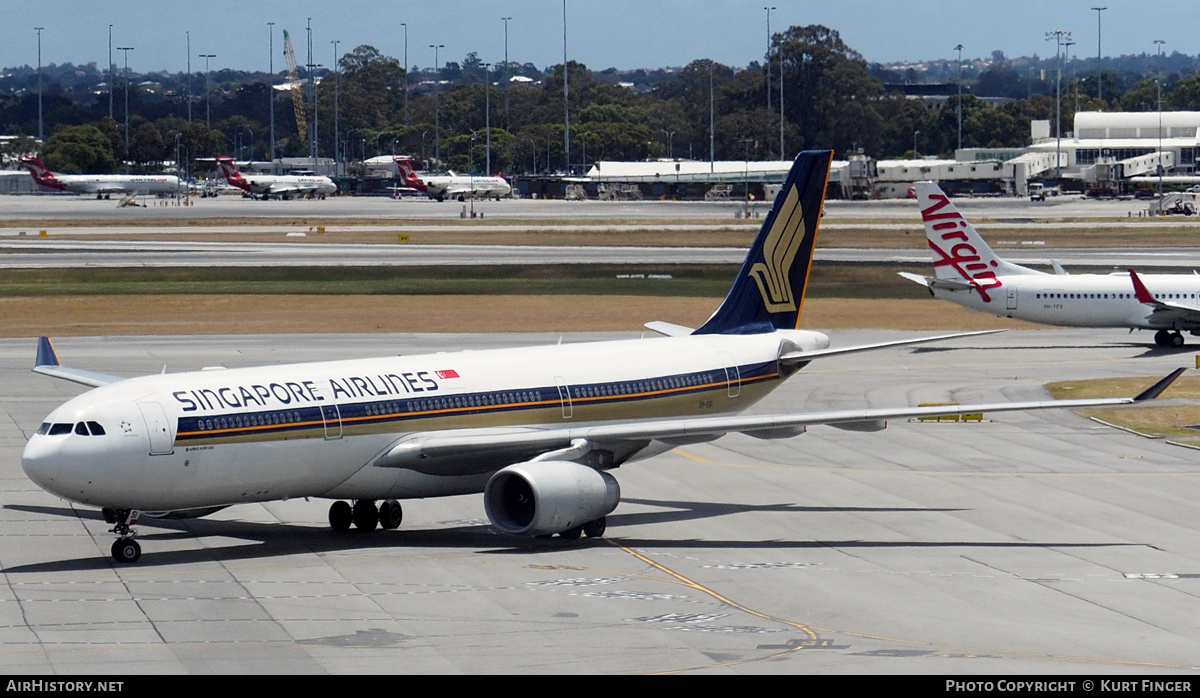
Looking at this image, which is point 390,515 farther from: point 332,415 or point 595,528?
point 595,528

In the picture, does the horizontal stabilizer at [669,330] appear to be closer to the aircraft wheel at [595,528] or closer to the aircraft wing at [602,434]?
the aircraft wing at [602,434]

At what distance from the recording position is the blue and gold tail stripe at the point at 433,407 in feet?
104

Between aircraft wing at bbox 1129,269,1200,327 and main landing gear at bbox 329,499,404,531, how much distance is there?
4390 centimetres

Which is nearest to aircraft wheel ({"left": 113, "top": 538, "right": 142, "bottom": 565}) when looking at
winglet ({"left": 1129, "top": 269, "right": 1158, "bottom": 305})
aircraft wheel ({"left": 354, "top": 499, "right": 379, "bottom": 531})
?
aircraft wheel ({"left": 354, "top": 499, "right": 379, "bottom": 531})

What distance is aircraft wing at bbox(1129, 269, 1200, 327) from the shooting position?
227ft

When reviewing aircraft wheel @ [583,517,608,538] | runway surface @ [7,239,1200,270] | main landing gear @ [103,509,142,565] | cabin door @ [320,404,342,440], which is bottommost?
aircraft wheel @ [583,517,608,538]

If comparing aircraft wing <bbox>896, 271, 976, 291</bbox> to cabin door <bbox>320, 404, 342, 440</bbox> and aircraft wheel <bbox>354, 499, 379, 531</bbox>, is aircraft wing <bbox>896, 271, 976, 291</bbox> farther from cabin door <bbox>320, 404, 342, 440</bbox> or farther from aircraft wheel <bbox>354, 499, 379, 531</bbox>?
cabin door <bbox>320, 404, 342, 440</bbox>

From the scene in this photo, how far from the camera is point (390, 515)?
117 ft

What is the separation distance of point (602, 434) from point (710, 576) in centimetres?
465

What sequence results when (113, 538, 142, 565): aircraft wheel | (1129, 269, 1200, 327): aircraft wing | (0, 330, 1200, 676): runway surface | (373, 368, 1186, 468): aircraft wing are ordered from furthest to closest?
1. (1129, 269, 1200, 327): aircraft wing
2. (373, 368, 1186, 468): aircraft wing
3. (113, 538, 142, 565): aircraft wheel
4. (0, 330, 1200, 676): runway surface

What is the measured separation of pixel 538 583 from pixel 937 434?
23.6m

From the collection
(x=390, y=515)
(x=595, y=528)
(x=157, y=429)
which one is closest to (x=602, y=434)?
(x=595, y=528)

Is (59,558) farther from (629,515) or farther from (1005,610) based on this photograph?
(1005,610)
